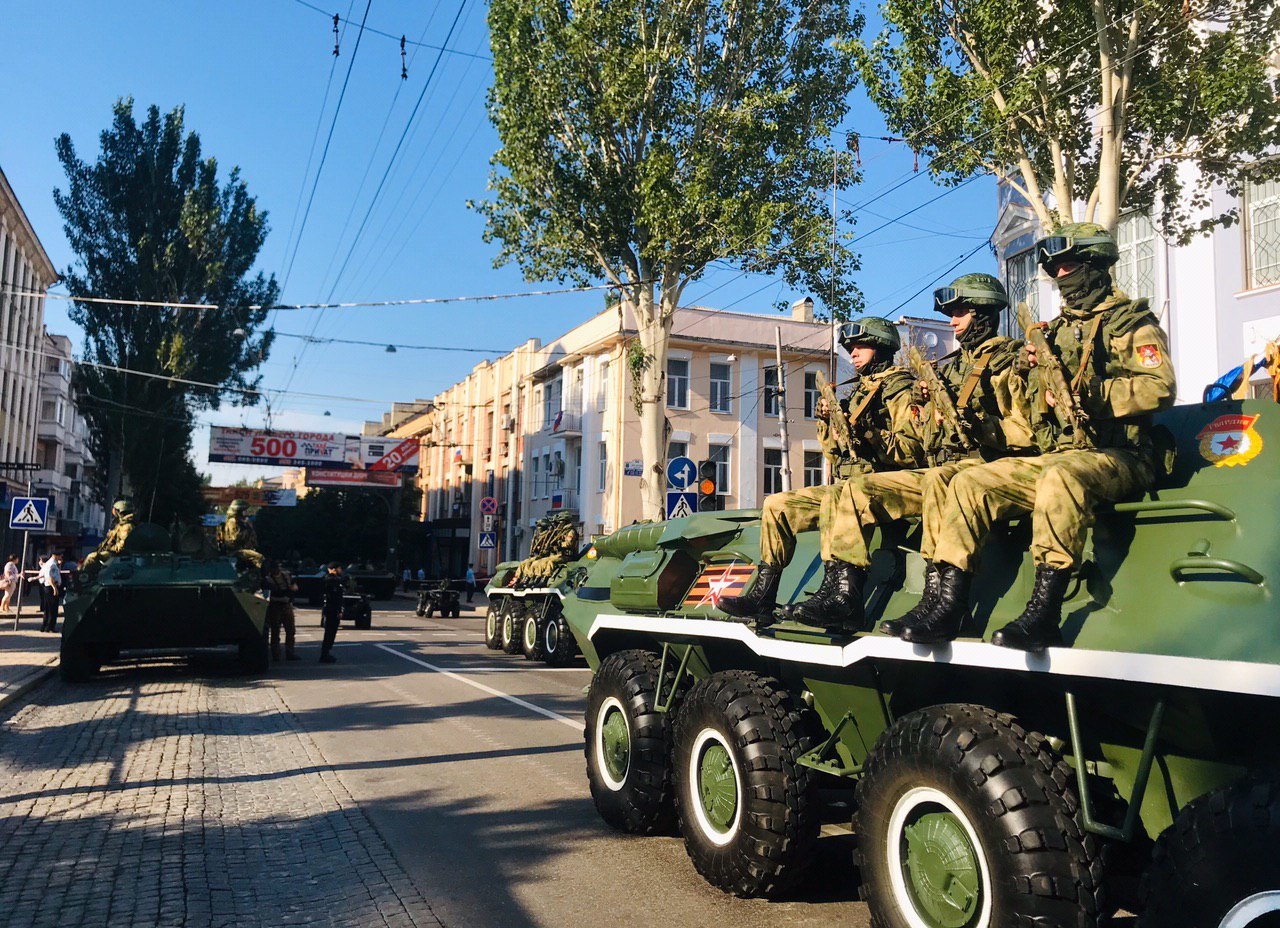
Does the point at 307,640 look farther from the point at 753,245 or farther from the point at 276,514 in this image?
the point at 276,514

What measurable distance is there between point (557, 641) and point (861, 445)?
41.2 ft

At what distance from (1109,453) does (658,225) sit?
17415mm

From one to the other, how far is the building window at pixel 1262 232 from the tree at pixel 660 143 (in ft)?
22.7

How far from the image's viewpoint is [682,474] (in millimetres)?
16969

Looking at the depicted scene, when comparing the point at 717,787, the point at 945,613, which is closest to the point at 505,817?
the point at 717,787

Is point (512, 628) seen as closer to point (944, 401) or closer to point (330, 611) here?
point (330, 611)

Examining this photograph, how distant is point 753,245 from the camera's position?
20844 mm

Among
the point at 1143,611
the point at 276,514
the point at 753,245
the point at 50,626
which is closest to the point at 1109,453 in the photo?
the point at 1143,611

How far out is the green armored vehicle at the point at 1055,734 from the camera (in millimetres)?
3154

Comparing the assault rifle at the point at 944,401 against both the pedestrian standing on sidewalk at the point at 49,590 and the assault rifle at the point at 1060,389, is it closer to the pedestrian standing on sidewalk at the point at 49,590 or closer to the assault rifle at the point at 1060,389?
the assault rifle at the point at 1060,389

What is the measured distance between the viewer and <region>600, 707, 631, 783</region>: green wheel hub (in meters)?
6.42

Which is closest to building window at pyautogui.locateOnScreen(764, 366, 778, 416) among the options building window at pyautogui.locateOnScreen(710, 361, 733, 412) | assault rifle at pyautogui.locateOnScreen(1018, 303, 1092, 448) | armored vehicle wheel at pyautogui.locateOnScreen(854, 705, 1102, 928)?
building window at pyautogui.locateOnScreen(710, 361, 733, 412)

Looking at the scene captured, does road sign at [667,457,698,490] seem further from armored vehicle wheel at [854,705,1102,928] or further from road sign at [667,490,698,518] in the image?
armored vehicle wheel at [854,705,1102,928]

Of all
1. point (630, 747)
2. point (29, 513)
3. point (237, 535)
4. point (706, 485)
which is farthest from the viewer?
point (29, 513)
